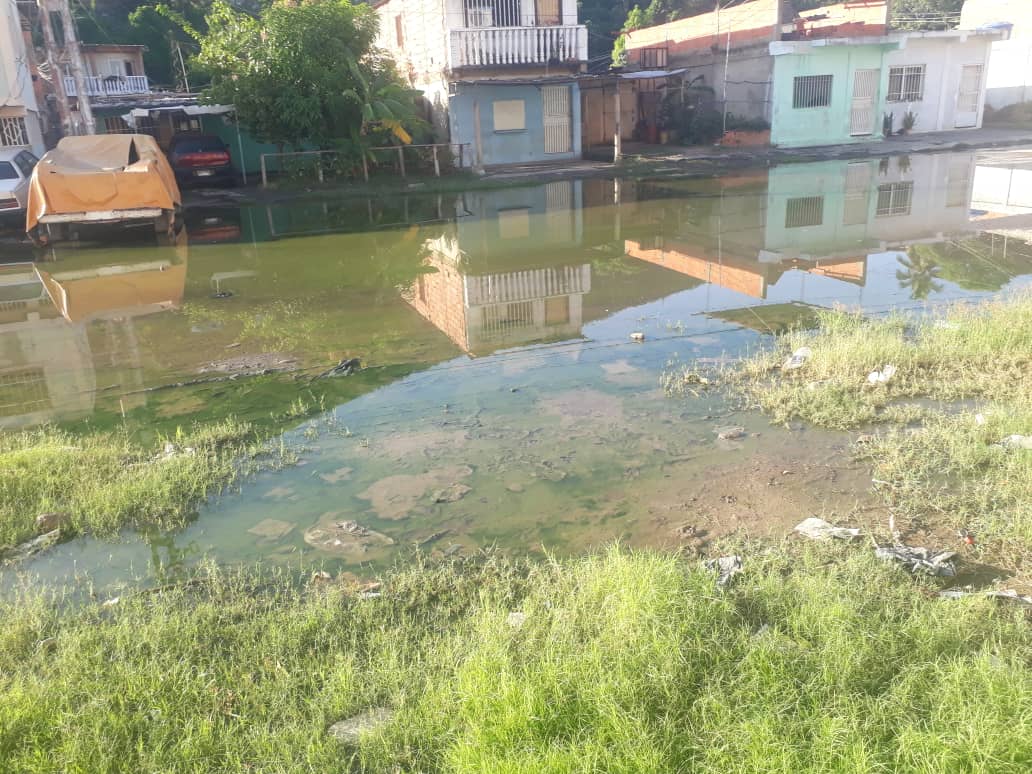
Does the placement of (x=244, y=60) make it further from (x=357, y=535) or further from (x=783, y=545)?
(x=783, y=545)

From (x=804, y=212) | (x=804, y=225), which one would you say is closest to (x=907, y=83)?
(x=804, y=212)

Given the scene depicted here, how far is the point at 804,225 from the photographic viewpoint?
14.3 m

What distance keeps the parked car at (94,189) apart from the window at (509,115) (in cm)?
1112

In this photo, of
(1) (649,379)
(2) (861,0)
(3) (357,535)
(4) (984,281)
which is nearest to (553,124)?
(2) (861,0)

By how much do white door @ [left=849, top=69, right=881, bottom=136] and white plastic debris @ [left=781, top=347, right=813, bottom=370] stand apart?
2442 centimetres

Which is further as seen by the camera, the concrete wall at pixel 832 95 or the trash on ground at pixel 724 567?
the concrete wall at pixel 832 95

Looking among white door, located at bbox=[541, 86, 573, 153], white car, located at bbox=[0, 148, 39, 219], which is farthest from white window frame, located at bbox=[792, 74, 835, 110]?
white car, located at bbox=[0, 148, 39, 219]

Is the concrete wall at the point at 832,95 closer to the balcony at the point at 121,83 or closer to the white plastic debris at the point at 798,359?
the white plastic debris at the point at 798,359

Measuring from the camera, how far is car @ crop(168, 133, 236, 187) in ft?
70.3

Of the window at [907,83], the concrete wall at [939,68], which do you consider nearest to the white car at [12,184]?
the concrete wall at [939,68]

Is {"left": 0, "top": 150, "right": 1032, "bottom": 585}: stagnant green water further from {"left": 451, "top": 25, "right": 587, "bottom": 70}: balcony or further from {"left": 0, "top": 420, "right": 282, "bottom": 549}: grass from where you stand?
{"left": 451, "top": 25, "right": 587, "bottom": 70}: balcony

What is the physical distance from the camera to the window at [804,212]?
14562mm

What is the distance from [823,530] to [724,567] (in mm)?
797

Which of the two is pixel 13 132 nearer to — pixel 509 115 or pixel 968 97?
pixel 509 115
